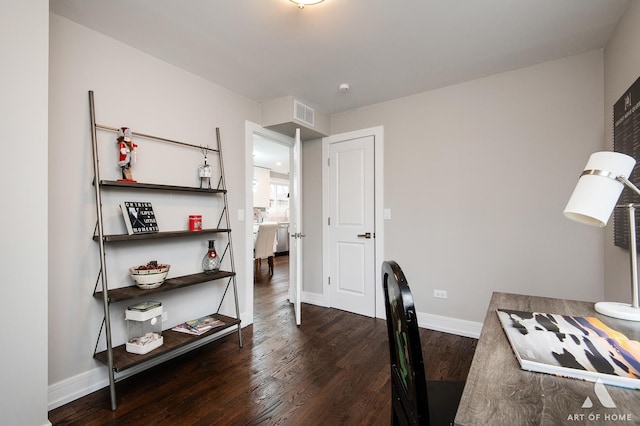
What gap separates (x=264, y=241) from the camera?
18.2 feet

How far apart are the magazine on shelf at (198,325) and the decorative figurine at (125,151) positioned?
1225 millimetres

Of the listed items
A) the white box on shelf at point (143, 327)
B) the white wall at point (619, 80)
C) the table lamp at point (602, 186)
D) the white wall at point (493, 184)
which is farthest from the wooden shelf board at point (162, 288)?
the white wall at point (619, 80)

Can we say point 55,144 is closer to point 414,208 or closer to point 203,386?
point 203,386

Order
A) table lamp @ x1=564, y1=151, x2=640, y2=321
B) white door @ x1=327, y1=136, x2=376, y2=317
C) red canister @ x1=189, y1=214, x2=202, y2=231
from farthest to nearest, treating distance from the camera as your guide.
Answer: white door @ x1=327, y1=136, x2=376, y2=317, red canister @ x1=189, y1=214, x2=202, y2=231, table lamp @ x1=564, y1=151, x2=640, y2=321

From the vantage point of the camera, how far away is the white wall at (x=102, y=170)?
1.87m

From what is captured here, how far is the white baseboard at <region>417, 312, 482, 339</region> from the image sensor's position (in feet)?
9.24

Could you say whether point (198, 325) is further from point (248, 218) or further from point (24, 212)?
point (24, 212)

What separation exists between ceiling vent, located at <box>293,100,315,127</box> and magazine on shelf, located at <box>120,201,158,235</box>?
1.69m

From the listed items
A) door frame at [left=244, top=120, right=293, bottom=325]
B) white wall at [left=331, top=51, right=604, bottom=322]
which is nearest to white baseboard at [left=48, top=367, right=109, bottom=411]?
door frame at [left=244, top=120, right=293, bottom=325]

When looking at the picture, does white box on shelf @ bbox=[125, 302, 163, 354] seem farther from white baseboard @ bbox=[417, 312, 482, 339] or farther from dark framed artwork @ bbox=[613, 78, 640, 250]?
dark framed artwork @ bbox=[613, 78, 640, 250]

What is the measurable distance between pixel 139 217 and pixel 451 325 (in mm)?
2935

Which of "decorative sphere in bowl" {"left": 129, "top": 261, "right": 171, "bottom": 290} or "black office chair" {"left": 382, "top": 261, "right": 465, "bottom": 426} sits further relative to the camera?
"decorative sphere in bowl" {"left": 129, "top": 261, "right": 171, "bottom": 290}

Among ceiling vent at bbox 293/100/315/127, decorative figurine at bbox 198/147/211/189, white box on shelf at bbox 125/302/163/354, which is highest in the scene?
ceiling vent at bbox 293/100/315/127

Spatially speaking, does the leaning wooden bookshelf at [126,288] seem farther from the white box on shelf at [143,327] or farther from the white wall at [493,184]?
the white wall at [493,184]
